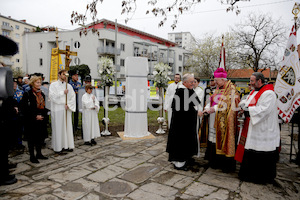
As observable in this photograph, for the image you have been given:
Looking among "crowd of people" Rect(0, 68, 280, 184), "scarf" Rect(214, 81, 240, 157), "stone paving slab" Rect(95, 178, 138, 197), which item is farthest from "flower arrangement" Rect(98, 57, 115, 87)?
"stone paving slab" Rect(95, 178, 138, 197)

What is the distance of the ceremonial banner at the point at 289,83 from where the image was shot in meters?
4.93

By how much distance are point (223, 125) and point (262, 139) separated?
84 cm

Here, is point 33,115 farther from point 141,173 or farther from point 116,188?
point 141,173

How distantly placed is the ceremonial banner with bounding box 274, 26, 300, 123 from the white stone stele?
4093mm

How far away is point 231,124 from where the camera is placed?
14.9ft

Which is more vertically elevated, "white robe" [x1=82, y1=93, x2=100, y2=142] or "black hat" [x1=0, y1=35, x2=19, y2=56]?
"black hat" [x1=0, y1=35, x2=19, y2=56]

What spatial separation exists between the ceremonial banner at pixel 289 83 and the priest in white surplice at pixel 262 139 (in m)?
1.27

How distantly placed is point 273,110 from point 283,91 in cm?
147

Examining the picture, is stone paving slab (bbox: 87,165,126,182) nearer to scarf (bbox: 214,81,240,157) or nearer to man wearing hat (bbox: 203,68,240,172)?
man wearing hat (bbox: 203,68,240,172)

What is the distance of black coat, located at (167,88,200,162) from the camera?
457 centimetres

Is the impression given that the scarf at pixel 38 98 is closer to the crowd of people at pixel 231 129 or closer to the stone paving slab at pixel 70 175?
the stone paving slab at pixel 70 175

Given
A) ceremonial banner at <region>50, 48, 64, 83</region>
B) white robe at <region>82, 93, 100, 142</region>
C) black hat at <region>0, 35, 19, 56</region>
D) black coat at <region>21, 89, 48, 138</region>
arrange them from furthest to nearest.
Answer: ceremonial banner at <region>50, 48, 64, 83</region> < white robe at <region>82, 93, 100, 142</region> < black coat at <region>21, 89, 48, 138</region> < black hat at <region>0, 35, 19, 56</region>

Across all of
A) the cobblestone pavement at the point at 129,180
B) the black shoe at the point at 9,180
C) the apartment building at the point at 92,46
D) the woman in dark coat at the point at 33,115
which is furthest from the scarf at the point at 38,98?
the apartment building at the point at 92,46

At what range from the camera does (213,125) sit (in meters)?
4.86
